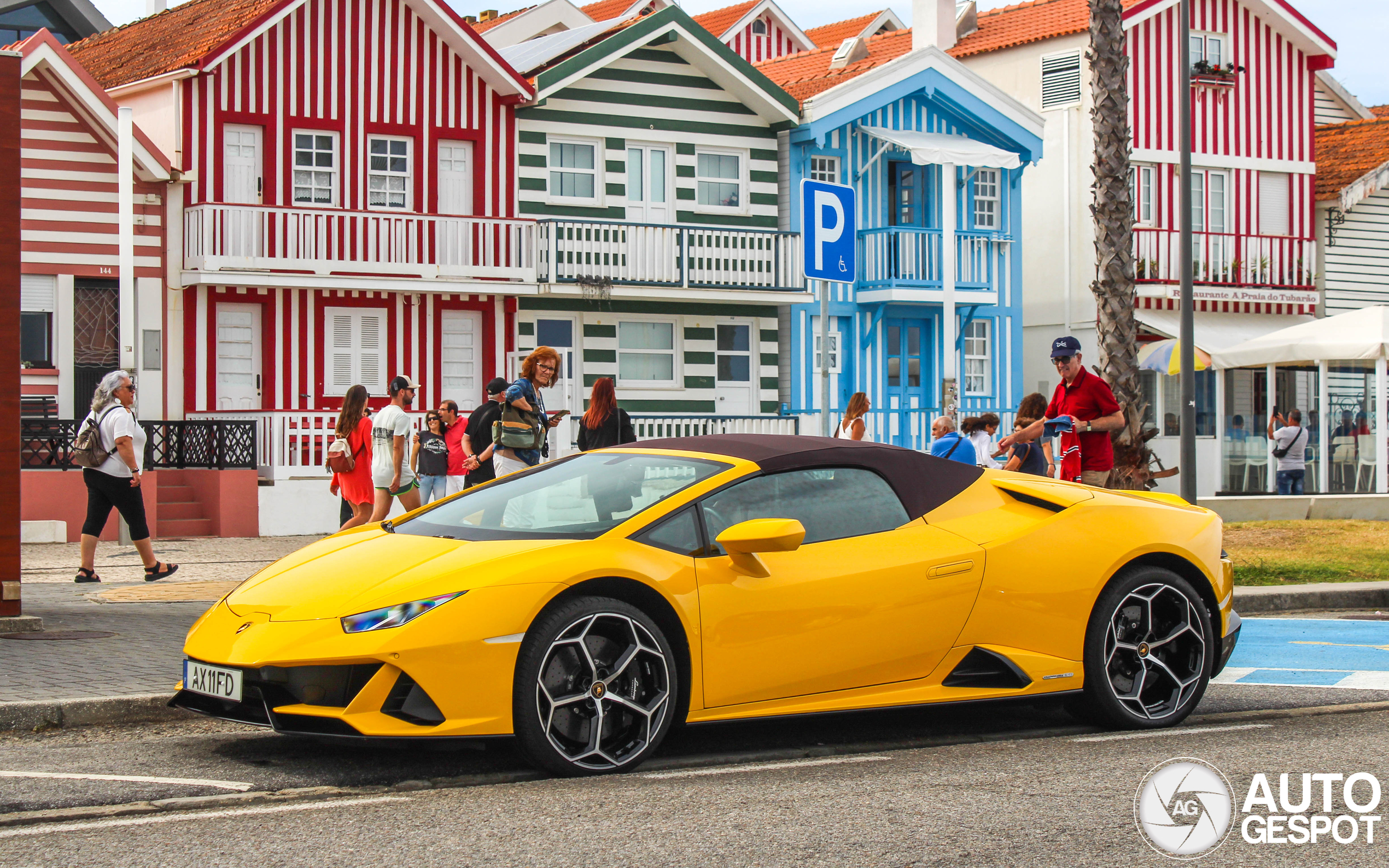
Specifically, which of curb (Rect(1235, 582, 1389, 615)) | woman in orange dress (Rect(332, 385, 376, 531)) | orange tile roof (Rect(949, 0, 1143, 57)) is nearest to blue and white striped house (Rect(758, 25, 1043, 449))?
orange tile roof (Rect(949, 0, 1143, 57))

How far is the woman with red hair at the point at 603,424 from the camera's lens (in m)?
12.1

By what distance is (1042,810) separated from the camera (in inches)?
226

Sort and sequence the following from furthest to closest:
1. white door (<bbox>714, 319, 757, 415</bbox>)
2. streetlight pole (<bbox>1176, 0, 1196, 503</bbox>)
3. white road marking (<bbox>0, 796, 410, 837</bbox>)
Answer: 1. white door (<bbox>714, 319, 757, 415</bbox>)
2. streetlight pole (<bbox>1176, 0, 1196, 503</bbox>)
3. white road marking (<bbox>0, 796, 410, 837</bbox>)

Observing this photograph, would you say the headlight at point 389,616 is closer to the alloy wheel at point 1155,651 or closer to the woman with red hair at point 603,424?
the alloy wheel at point 1155,651

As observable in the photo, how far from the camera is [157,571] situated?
13.9 metres

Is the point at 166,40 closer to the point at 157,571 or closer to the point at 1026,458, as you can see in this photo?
the point at 157,571

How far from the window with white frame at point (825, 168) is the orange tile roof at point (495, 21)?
1075 centimetres

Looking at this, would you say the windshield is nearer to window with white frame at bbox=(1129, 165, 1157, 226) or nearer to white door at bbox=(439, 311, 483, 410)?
white door at bbox=(439, 311, 483, 410)

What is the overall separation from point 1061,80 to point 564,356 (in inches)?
497

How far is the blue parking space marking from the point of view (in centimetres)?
934

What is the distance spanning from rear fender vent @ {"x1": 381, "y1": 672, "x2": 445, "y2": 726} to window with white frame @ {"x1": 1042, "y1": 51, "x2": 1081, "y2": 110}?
28860 mm

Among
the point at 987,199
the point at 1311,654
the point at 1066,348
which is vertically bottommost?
the point at 1311,654

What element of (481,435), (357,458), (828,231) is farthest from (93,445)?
(828,231)

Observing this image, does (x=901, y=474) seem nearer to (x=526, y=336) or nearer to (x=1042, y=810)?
(x=1042, y=810)
